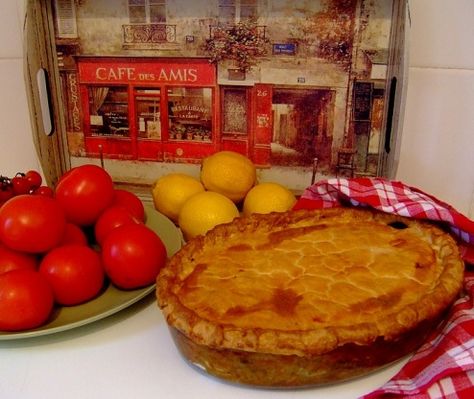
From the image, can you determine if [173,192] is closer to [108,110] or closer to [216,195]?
[216,195]

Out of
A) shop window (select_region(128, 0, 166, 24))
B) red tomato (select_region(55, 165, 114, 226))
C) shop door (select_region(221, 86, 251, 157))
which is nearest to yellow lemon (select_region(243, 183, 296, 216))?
shop door (select_region(221, 86, 251, 157))

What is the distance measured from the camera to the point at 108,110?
Result: 2.94 feet

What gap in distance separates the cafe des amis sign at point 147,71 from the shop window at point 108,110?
0.02 m

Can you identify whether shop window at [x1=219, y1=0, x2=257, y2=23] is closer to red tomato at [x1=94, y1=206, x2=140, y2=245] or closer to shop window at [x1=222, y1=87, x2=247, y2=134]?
shop window at [x1=222, y1=87, x2=247, y2=134]

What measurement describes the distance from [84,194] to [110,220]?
0.05 meters

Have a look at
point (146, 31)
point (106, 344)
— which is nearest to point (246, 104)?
point (146, 31)

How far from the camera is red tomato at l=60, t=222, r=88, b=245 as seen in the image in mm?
641

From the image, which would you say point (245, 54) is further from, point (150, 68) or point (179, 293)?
point (179, 293)

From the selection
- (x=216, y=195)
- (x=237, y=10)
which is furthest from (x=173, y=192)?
(x=237, y=10)

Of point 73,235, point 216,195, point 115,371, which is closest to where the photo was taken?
point 115,371

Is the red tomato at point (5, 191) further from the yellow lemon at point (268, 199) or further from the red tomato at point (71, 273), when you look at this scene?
the yellow lemon at point (268, 199)

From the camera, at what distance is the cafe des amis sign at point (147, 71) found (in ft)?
2.76

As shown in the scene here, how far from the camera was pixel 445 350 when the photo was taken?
484mm

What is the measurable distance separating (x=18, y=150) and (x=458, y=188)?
0.83m
